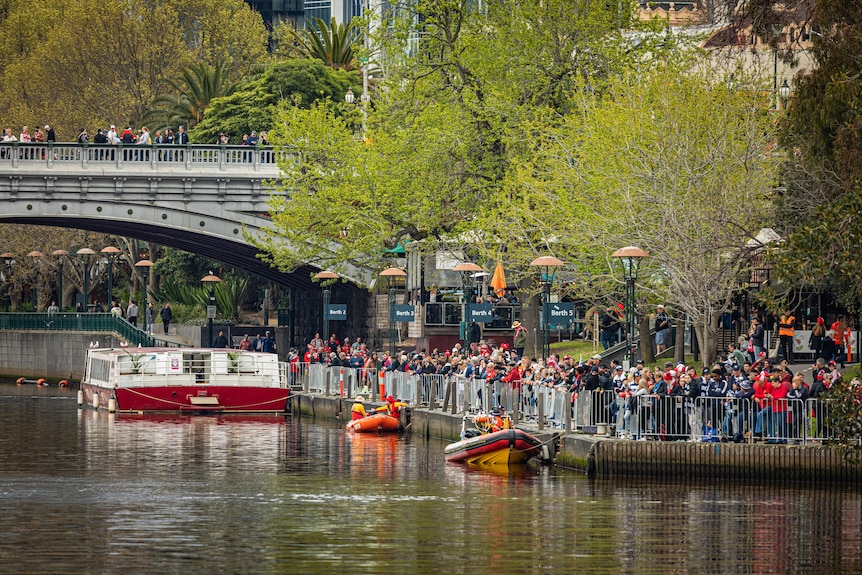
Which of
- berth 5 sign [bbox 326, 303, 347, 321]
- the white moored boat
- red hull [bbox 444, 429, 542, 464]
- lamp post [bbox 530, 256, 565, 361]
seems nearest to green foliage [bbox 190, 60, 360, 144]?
berth 5 sign [bbox 326, 303, 347, 321]

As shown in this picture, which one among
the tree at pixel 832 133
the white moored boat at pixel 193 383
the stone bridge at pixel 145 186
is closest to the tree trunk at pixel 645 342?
the white moored boat at pixel 193 383

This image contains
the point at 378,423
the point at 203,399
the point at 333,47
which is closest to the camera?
the point at 378,423

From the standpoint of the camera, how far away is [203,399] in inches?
2542

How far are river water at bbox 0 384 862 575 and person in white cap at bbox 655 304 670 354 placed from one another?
14712 millimetres

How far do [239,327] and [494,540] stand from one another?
61334mm

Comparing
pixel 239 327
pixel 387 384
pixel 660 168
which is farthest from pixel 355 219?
pixel 239 327

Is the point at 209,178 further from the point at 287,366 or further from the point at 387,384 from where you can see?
the point at 387,384

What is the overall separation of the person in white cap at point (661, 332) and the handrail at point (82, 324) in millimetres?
29603

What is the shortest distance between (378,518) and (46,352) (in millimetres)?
60202

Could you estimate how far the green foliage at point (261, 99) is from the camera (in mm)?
91000

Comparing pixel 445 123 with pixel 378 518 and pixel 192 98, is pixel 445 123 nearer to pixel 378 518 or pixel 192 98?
pixel 378 518

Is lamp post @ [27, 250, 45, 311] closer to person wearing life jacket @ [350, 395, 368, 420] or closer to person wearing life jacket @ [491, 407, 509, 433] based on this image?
person wearing life jacket @ [350, 395, 368, 420]

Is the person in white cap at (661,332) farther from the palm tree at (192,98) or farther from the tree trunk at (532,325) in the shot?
the palm tree at (192,98)

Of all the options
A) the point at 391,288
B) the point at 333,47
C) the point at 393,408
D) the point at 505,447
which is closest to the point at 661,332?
the point at 393,408
